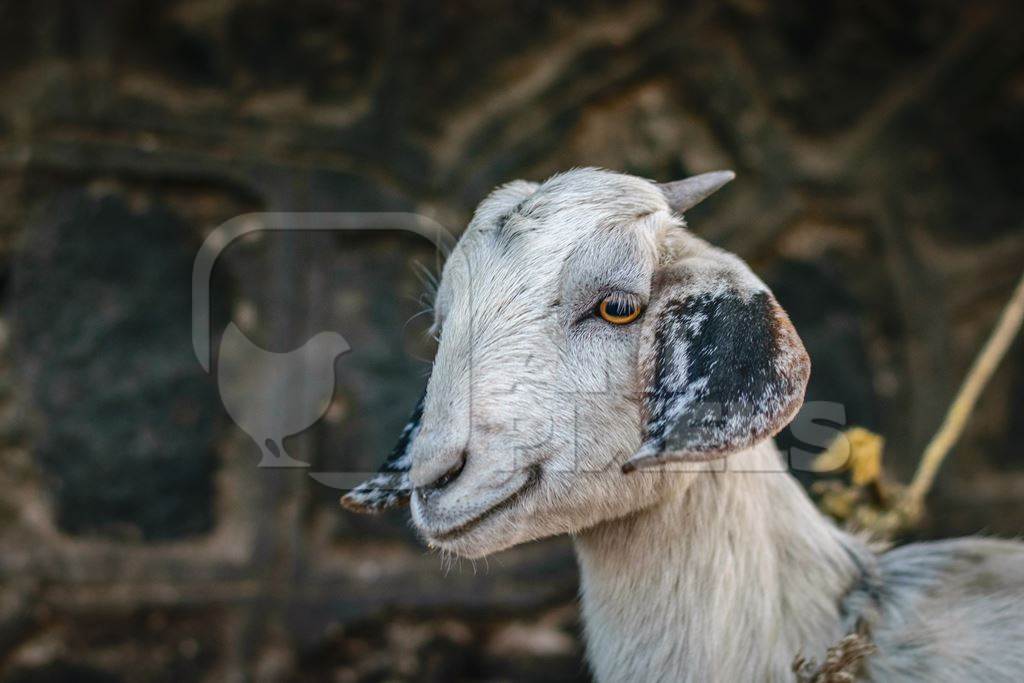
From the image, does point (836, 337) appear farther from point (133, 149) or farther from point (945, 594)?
point (133, 149)

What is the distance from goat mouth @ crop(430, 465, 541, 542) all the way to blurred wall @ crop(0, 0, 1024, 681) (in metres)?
1.51

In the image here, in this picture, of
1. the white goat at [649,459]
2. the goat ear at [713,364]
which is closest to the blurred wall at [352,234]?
the white goat at [649,459]

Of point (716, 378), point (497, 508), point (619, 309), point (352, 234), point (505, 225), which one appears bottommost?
point (497, 508)

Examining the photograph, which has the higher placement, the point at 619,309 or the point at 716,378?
the point at 619,309

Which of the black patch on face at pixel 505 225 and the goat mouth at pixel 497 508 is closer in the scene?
the goat mouth at pixel 497 508

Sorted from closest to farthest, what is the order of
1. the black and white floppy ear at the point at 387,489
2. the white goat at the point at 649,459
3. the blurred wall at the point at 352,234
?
the white goat at the point at 649,459 < the black and white floppy ear at the point at 387,489 < the blurred wall at the point at 352,234

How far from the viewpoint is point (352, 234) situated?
327 centimetres

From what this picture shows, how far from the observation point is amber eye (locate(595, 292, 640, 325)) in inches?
66.2

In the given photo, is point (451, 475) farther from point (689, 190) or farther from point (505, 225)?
point (689, 190)

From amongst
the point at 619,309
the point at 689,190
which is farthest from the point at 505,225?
the point at 689,190

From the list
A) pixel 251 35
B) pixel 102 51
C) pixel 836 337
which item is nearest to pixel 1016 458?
pixel 836 337

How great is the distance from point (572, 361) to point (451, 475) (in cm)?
27

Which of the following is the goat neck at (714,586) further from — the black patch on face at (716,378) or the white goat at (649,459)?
the black patch on face at (716,378)

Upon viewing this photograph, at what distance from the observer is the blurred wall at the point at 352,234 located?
3.13 metres
